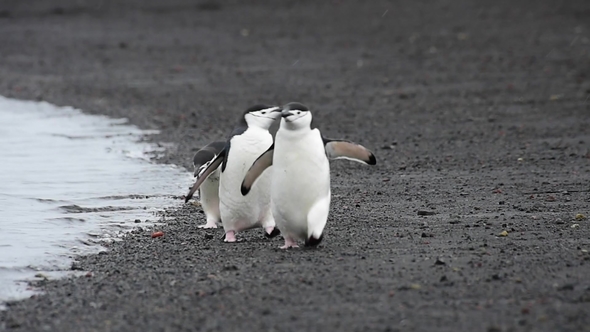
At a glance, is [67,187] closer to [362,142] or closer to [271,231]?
[271,231]

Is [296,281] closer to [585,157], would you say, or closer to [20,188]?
[20,188]

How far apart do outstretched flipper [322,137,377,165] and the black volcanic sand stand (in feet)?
1.51

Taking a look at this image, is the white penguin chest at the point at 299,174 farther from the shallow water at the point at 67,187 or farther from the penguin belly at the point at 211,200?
the shallow water at the point at 67,187

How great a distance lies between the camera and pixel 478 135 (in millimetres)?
10602

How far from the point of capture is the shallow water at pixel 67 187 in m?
6.47

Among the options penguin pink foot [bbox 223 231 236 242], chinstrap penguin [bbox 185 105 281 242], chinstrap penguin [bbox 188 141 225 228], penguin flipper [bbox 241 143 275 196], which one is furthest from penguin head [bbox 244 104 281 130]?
penguin pink foot [bbox 223 231 236 242]

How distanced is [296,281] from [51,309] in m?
1.15

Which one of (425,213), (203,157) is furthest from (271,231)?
(425,213)

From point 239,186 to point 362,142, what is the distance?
400 centimetres

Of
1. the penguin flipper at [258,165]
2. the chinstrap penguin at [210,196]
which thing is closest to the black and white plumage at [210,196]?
the chinstrap penguin at [210,196]

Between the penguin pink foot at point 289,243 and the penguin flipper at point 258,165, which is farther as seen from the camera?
the penguin flipper at point 258,165

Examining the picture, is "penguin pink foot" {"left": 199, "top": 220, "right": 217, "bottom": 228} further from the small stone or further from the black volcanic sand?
the small stone

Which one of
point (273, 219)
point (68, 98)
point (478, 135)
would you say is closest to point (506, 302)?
point (273, 219)

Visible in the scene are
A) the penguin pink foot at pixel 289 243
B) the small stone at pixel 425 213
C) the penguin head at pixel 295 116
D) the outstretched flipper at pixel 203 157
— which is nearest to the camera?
the penguin head at pixel 295 116
